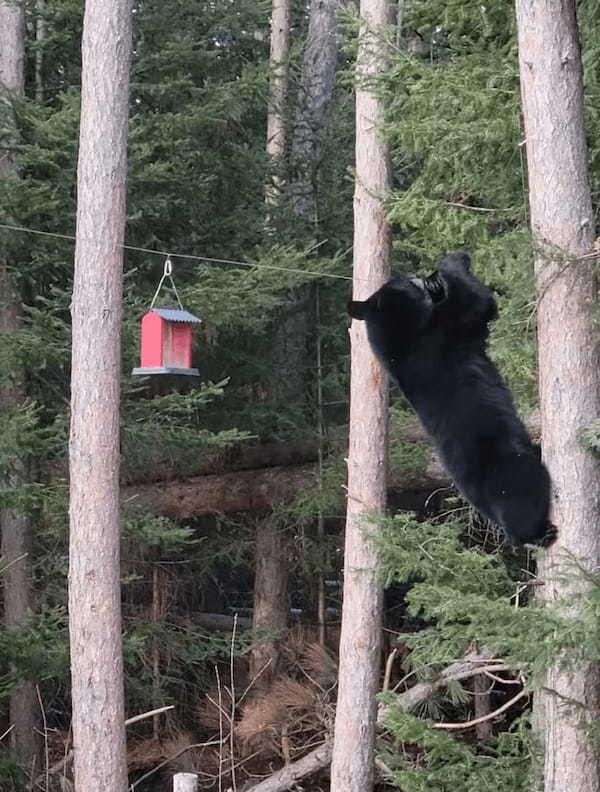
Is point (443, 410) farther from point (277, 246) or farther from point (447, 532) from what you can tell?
point (277, 246)

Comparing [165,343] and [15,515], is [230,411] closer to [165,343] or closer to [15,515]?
[15,515]

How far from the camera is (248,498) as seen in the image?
1329 cm

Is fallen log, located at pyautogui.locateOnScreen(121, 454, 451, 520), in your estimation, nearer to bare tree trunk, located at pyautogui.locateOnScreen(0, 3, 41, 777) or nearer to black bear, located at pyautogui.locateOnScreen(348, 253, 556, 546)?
bare tree trunk, located at pyautogui.locateOnScreen(0, 3, 41, 777)

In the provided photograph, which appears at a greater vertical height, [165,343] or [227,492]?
[165,343]

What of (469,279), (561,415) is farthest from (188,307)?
(561,415)

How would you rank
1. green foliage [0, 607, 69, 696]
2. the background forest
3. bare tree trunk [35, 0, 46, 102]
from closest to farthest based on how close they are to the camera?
the background forest
green foliage [0, 607, 69, 696]
bare tree trunk [35, 0, 46, 102]

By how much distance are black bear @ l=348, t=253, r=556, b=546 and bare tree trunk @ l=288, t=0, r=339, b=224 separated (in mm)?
7475

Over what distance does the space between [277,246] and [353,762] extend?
511cm

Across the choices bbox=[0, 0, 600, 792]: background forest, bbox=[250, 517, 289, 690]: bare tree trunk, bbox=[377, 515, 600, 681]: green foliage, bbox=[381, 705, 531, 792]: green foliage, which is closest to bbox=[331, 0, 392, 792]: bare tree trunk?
bbox=[0, 0, 600, 792]: background forest

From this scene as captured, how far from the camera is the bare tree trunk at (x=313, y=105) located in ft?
44.2

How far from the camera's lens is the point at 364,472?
912 cm

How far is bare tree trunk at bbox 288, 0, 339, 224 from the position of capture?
531 inches

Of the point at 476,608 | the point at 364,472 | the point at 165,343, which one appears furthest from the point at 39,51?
the point at 476,608

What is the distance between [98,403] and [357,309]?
3.93 metres
